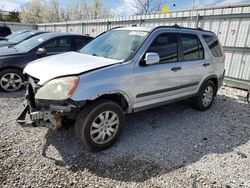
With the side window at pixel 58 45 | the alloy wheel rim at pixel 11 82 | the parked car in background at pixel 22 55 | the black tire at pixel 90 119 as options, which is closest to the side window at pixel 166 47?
the black tire at pixel 90 119

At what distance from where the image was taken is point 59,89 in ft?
7.98

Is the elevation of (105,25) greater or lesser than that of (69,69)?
greater

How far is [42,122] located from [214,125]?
3.44 meters

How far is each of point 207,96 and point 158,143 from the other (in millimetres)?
2249

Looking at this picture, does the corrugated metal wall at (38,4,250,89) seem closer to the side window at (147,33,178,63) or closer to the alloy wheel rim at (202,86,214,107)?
the alloy wheel rim at (202,86,214,107)

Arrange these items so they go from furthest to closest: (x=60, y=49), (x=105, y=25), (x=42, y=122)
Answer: (x=105, y=25) < (x=60, y=49) < (x=42, y=122)

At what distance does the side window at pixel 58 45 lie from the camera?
5.61 m

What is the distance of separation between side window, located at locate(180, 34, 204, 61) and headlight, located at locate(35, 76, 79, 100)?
2452 mm

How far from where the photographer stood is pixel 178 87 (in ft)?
12.6

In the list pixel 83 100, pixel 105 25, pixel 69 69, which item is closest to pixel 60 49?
pixel 69 69

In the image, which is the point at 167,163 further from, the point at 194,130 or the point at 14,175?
the point at 14,175

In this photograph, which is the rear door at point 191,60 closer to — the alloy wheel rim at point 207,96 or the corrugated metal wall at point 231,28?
the alloy wheel rim at point 207,96

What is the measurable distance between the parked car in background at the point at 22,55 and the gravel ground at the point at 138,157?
3.83 ft

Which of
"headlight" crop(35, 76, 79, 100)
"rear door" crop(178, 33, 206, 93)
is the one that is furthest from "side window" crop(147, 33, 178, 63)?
"headlight" crop(35, 76, 79, 100)
